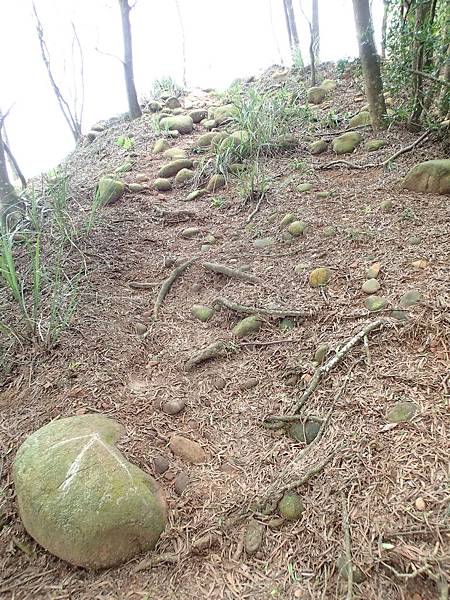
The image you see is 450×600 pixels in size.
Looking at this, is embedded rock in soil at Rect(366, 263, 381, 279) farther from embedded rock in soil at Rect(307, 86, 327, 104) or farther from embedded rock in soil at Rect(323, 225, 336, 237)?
embedded rock in soil at Rect(307, 86, 327, 104)

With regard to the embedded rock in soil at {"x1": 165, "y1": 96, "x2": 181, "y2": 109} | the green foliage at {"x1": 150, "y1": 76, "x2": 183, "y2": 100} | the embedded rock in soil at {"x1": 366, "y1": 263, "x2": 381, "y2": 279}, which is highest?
the green foliage at {"x1": 150, "y1": 76, "x2": 183, "y2": 100}

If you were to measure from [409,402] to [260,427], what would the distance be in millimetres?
608

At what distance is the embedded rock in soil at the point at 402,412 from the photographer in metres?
1.54

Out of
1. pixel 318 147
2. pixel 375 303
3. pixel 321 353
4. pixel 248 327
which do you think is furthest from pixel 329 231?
pixel 318 147

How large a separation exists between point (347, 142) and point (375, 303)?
2377mm

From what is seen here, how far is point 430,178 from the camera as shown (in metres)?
2.81

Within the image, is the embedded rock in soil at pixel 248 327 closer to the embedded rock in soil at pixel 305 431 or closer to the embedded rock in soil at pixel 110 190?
the embedded rock in soil at pixel 305 431

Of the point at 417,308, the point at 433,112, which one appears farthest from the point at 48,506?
the point at 433,112

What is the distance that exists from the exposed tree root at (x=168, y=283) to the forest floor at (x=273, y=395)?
0.04 metres

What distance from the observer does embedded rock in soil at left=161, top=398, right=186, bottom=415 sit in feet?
6.23

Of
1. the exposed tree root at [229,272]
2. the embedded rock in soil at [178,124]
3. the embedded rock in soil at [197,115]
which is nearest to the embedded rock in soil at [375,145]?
the exposed tree root at [229,272]

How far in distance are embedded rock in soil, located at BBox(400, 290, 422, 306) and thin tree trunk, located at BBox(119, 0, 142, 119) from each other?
5781 millimetres

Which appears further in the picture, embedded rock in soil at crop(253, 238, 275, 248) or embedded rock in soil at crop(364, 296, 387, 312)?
embedded rock in soil at crop(253, 238, 275, 248)

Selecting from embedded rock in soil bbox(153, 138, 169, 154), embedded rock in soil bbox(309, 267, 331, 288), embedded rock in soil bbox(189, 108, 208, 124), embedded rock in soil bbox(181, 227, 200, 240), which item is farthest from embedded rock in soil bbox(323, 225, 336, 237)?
embedded rock in soil bbox(189, 108, 208, 124)
